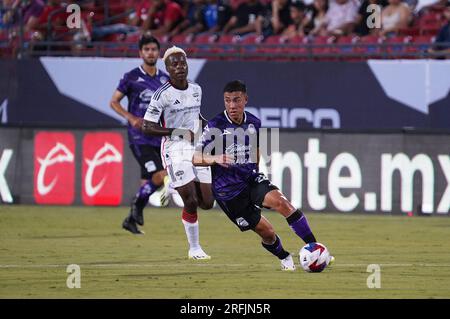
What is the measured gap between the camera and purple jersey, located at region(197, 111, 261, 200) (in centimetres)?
1198

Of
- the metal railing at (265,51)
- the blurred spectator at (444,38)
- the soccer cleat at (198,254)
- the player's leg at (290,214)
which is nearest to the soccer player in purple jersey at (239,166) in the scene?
the player's leg at (290,214)

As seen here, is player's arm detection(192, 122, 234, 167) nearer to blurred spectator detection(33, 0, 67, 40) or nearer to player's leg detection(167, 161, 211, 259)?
player's leg detection(167, 161, 211, 259)

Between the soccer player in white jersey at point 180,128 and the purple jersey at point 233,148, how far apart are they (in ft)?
4.84

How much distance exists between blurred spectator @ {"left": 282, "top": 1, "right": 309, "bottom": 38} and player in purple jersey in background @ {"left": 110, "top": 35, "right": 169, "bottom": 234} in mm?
6060

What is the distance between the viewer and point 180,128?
1404cm

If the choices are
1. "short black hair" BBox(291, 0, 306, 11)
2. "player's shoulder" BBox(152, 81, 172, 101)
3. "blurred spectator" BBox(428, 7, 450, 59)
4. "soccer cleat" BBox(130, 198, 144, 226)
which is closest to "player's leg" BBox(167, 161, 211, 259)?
"player's shoulder" BBox(152, 81, 172, 101)

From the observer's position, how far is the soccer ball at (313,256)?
11.6 metres

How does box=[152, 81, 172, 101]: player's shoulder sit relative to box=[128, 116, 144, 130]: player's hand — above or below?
above

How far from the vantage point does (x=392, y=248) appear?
1470 cm

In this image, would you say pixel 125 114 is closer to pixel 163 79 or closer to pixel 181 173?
pixel 163 79

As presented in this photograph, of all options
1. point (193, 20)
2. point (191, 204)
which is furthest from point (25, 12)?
point (191, 204)

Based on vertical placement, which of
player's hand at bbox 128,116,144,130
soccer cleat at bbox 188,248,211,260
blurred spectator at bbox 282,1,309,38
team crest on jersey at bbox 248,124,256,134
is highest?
Result: blurred spectator at bbox 282,1,309,38

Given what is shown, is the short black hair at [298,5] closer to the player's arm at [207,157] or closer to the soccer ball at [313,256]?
the player's arm at [207,157]

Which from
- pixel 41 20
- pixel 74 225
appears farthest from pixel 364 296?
pixel 41 20
